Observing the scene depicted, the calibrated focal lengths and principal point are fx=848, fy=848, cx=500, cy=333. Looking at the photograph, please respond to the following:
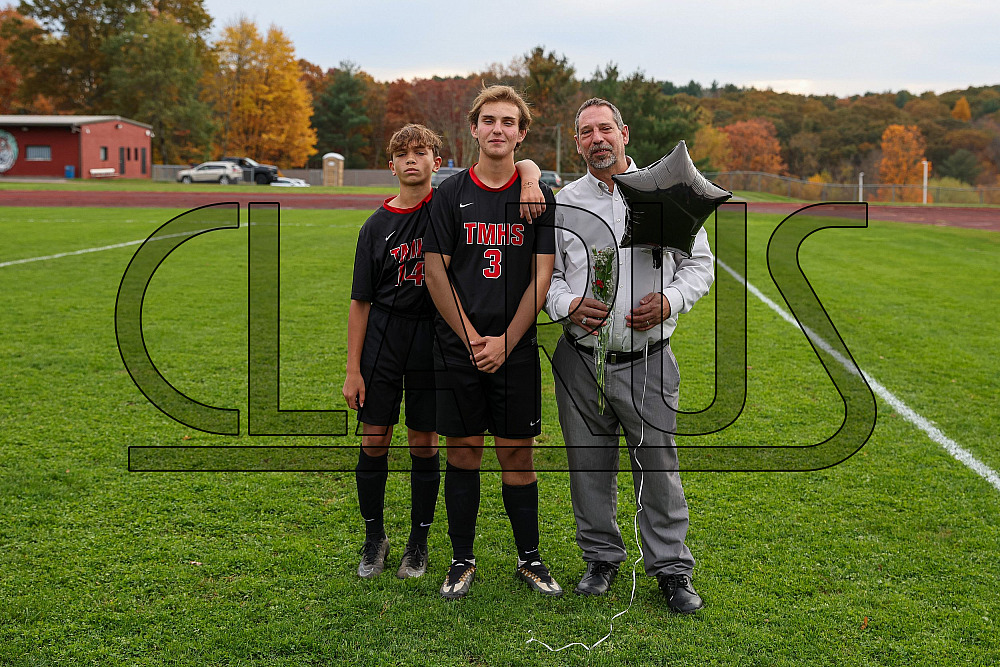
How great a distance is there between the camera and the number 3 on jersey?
303 cm

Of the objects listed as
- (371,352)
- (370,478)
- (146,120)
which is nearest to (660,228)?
(371,352)

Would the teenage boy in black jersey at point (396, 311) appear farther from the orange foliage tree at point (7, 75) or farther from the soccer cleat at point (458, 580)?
the orange foliage tree at point (7, 75)

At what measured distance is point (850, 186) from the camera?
135 ft

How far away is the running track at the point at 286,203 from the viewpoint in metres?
25.6

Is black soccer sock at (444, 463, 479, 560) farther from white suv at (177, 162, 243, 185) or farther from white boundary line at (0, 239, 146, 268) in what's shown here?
white suv at (177, 162, 243, 185)

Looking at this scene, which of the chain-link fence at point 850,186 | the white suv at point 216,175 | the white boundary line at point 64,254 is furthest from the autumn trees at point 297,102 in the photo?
the white boundary line at point 64,254

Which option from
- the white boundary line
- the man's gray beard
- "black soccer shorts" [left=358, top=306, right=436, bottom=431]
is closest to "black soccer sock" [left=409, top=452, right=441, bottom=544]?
"black soccer shorts" [left=358, top=306, right=436, bottom=431]

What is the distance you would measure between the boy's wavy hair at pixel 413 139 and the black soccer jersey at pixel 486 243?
272 mm

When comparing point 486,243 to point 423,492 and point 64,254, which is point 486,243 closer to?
point 423,492

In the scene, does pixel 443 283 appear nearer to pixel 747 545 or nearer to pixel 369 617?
pixel 369 617

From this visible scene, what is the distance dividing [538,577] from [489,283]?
121 cm

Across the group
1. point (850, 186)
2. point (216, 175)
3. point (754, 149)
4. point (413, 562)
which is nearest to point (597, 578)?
point (413, 562)

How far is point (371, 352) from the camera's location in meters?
3.34

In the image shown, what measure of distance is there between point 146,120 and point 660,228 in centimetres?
5557
